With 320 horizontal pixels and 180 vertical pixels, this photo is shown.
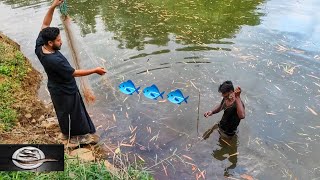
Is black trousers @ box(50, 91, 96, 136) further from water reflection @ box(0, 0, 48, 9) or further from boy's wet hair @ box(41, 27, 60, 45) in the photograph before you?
water reflection @ box(0, 0, 48, 9)

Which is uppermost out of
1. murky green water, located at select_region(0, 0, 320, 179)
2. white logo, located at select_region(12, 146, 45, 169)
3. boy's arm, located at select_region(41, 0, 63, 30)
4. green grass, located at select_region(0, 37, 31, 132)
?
boy's arm, located at select_region(41, 0, 63, 30)

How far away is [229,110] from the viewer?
5.05m

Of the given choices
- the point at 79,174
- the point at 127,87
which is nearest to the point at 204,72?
the point at 127,87

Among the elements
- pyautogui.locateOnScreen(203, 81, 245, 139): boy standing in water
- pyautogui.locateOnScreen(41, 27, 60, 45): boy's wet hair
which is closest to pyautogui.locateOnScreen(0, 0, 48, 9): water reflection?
pyautogui.locateOnScreen(41, 27, 60, 45): boy's wet hair

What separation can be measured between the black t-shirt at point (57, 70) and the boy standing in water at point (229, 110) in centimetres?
215

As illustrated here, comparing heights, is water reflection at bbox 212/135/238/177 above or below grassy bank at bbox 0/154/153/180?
below

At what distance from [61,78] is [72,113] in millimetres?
628

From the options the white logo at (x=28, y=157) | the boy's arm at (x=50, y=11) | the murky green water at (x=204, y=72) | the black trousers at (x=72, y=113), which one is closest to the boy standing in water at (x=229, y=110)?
the murky green water at (x=204, y=72)

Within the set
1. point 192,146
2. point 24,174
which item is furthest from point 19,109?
point 192,146

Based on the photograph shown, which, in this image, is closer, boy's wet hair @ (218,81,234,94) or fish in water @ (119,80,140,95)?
boy's wet hair @ (218,81,234,94)

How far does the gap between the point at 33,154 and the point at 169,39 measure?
6.60 m

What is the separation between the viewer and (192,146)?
5.42m

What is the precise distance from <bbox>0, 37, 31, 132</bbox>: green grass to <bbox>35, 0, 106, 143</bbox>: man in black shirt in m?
1.01

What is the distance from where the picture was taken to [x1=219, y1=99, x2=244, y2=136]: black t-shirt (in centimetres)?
503
